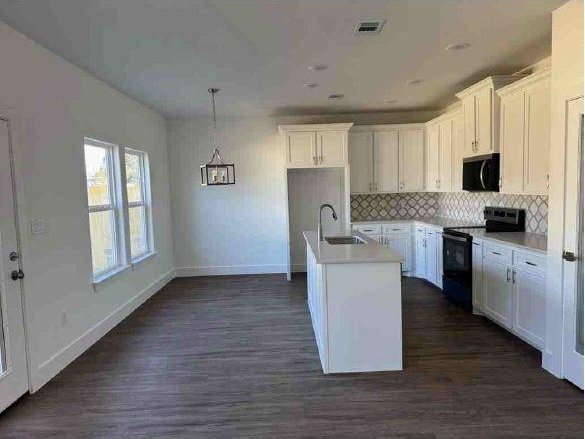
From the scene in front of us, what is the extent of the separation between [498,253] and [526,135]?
44.1 inches

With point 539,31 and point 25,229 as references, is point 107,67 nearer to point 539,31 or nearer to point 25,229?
point 25,229

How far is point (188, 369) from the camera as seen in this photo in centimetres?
327

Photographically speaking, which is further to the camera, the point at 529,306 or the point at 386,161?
the point at 386,161

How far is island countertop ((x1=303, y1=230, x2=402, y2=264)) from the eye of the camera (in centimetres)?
304

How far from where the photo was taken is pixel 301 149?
6070 millimetres

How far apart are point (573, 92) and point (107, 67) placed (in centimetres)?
384

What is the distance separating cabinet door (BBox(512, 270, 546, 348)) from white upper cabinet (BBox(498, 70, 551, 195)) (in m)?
0.79

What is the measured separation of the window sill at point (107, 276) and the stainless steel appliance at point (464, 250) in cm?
377

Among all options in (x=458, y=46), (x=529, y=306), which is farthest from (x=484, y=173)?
(x=529, y=306)

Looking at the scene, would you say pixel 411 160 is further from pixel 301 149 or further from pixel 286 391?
pixel 286 391

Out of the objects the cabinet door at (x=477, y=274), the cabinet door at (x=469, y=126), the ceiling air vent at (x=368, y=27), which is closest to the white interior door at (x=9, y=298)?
the ceiling air vent at (x=368, y=27)

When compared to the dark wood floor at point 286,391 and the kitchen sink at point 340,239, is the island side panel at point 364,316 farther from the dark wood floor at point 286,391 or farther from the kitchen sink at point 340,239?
the kitchen sink at point 340,239

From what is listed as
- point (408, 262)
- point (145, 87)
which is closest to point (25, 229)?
point (145, 87)

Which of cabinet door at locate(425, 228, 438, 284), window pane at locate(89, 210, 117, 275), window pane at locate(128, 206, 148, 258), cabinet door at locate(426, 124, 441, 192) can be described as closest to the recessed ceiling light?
cabinet door at locate(426, 124, 441, 192)
